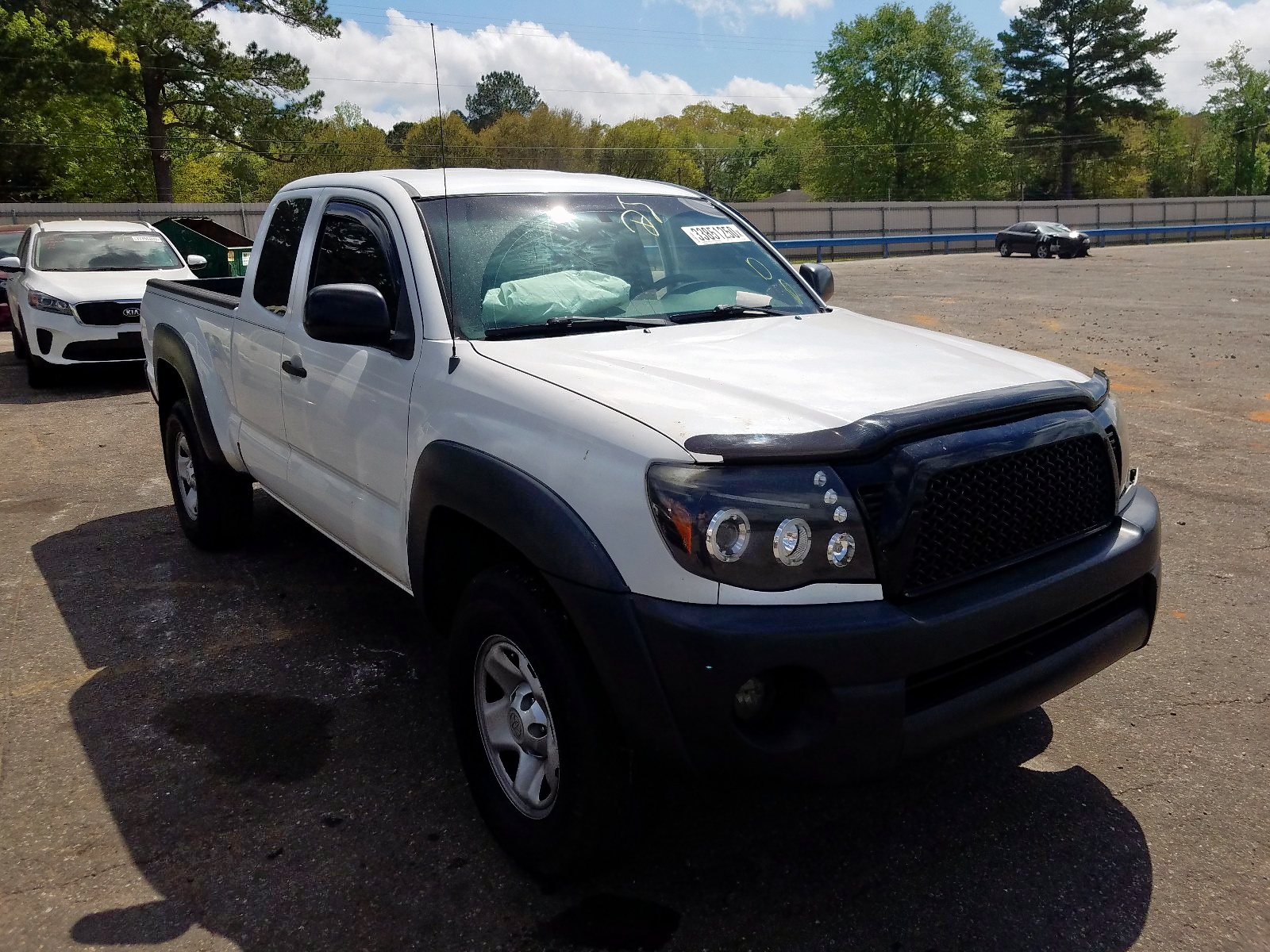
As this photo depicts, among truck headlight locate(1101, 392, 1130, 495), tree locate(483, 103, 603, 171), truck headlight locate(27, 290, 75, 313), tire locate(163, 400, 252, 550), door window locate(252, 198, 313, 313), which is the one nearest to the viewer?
truck headlight locate(1101, 392, 1130, 495)

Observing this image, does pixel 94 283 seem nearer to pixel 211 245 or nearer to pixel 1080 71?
pixel 211 245

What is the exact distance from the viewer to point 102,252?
42.0 feet

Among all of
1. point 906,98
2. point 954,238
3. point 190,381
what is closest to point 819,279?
point 190,381

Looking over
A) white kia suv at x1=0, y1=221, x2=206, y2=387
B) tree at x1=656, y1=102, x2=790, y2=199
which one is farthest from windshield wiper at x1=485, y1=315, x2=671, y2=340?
tree at x1=656, y1=102, x2=790, y2=199

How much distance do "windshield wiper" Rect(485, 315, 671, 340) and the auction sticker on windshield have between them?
2.22 feet

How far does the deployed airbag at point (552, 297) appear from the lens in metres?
3.53

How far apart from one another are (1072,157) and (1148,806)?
283ft

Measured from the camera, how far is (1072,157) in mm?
79625

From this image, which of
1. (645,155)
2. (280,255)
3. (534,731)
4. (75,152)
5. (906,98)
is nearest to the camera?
(534,731)

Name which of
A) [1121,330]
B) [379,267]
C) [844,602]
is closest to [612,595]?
[844,602]

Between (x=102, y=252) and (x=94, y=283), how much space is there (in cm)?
112

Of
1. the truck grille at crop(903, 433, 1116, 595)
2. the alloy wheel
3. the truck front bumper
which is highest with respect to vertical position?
the truck grille at crop(903, 433, 1116, 595)

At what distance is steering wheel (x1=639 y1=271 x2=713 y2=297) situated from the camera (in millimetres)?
3861

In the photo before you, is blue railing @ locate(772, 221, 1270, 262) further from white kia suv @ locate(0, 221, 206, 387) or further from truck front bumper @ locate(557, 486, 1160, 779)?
truck front bumper @ locate(557, 486, 1160, 779)
